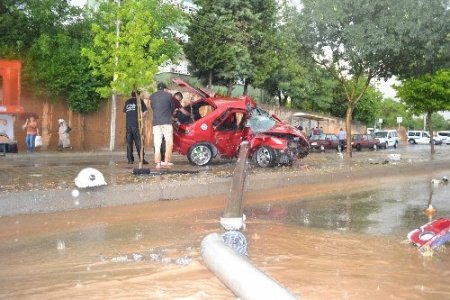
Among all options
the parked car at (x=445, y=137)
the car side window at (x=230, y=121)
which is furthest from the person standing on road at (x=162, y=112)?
the parked car at (x=445, y=137)

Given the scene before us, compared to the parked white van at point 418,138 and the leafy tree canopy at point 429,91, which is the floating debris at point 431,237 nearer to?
the leafy tree canopy at point 429,91

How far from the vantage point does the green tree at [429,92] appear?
32.2 meters

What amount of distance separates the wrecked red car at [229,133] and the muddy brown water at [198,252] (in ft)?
16.2

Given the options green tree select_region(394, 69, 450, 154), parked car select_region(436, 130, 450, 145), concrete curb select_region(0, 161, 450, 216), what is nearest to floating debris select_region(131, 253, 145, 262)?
concrete curb select_region(0, 161, 450, 216)

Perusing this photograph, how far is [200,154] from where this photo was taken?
13.8 meters

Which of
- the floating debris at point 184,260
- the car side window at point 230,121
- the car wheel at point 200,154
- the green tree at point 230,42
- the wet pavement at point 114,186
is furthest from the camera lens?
the green tree at point 230,42

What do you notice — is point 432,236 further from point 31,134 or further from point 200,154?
point 31,134

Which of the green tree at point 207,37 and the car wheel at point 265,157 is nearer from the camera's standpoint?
the car wheel at point 265,157

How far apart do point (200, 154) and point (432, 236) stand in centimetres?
885

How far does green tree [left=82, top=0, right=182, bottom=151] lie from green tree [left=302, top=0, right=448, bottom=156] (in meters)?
5.70

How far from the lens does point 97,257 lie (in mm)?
Result: 5035

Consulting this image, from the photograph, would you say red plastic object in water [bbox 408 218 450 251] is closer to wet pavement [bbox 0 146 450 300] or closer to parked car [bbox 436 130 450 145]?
wet pavement [bbox 0 146 450 300]

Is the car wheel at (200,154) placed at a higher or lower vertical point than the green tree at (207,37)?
lower

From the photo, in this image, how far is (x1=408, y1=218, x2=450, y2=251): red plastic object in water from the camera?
17.4 feet
